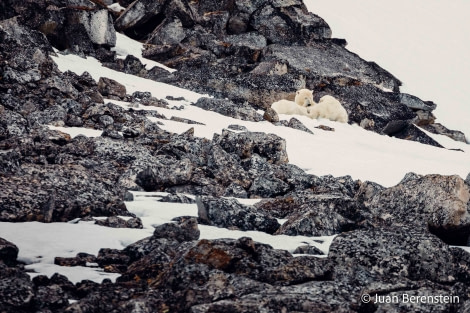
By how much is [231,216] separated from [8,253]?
3.06 metres

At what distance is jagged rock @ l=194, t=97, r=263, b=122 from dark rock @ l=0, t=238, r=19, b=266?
45.8 feet

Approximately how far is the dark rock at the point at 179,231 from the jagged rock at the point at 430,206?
10.1ft

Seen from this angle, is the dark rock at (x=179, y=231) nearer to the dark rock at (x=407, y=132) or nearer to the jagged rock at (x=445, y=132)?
the dark rock at (x=407, y=132)

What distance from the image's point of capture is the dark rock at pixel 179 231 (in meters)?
6.53

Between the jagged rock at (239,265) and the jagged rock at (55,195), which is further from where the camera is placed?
the jagged rock at (55,195)

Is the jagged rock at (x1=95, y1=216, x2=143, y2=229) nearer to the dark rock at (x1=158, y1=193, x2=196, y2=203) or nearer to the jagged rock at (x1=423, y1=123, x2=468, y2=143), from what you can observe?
the dark rock at (x1=158, y1=193, x2=196, y2=203)

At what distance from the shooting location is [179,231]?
21.6 ft

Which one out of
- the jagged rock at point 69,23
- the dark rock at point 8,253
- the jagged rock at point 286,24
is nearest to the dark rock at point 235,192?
the dark rock at point 8,253

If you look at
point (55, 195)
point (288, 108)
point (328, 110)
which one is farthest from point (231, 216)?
point (328, 110)

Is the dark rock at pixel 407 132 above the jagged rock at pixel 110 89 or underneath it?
above

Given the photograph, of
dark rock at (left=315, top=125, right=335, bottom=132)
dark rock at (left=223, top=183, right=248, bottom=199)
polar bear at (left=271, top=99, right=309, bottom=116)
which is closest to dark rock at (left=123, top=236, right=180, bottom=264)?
dark rock at (left=223, top=183, right=248, bottom=199)

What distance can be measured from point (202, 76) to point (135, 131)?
48.3ft

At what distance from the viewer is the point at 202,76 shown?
27484 millimetres

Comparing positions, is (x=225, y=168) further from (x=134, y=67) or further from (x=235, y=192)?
(x=134, y=67)
